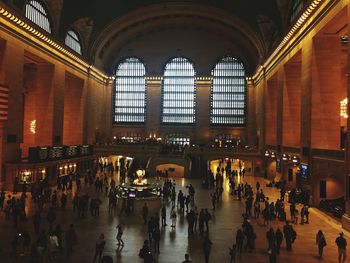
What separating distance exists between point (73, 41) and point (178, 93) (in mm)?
16242

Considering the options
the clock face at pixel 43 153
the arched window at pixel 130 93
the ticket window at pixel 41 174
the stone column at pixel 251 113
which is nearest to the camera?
the clock face at pixel 43 153

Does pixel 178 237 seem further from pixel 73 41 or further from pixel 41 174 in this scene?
pixel 73 41

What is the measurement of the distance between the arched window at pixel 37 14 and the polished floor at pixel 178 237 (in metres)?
15.7

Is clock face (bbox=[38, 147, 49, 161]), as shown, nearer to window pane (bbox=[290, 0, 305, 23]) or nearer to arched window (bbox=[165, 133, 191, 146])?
window pane (bbox=[290, 0, 305, 23])

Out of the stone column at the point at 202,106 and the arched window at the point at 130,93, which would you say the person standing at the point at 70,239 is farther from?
the arched window at the point at 130,93

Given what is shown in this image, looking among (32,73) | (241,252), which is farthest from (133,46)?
(241,252)

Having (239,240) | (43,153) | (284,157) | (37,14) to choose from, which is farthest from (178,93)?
(239,240)

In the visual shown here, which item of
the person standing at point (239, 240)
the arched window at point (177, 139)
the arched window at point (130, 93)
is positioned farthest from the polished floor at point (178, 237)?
the arched window at point (130, 93)

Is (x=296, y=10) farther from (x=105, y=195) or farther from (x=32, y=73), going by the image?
(x=32, y=73)

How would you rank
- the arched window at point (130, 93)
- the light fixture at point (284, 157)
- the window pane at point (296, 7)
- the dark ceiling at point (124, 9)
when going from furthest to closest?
1. the arched window at point (130, 93)
2. the dark ceiling at point (124, 9)
3. the light fixture at point (284, 157)
4. the window pane at point (296, 7)

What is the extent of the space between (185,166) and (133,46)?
2168 centimetres

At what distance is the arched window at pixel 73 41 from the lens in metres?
34.8

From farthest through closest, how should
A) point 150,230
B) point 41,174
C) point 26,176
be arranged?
point 41,174, point 26,176, point 150,230

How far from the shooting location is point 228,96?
46.9 meters
